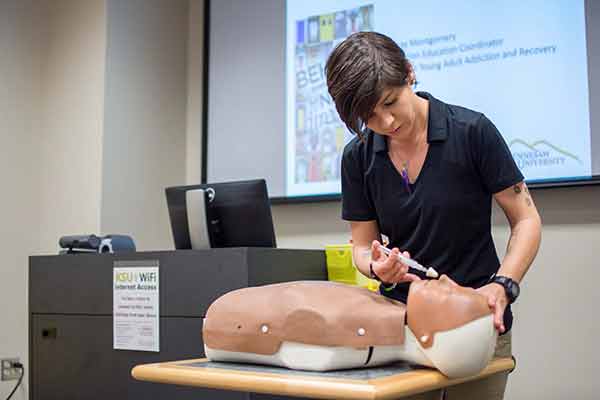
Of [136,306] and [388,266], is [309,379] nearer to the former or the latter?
[388,266]

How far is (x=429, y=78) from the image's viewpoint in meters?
2.60

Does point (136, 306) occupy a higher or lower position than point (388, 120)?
lower

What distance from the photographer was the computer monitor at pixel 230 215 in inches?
85.7

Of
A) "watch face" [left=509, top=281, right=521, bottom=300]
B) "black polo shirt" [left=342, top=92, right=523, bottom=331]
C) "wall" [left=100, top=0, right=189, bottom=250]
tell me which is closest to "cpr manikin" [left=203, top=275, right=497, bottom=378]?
"watch face" [left=509, top=281, right=521, bottom=300]

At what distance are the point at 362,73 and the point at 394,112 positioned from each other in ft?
0.38

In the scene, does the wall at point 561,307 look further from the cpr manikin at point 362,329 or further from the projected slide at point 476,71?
the cpr manikin at point 362,329

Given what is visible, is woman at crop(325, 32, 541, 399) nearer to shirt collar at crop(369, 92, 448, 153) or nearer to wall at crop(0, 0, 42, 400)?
shirt collar at crop(369, 92, 448, 153)

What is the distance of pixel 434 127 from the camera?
1.33m

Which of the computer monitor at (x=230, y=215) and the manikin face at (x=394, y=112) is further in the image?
the computer monitor at (x=230, y=215)

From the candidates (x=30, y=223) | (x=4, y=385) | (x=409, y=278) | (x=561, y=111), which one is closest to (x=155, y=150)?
(x=30, y=223)

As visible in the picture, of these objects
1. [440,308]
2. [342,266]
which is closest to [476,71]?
[342,266]

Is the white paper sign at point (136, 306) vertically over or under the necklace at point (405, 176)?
under

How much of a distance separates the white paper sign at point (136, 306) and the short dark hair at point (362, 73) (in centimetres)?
111

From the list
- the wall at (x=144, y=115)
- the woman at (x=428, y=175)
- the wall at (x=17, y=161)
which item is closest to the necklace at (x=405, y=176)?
the woman at (x=428, y=175)
